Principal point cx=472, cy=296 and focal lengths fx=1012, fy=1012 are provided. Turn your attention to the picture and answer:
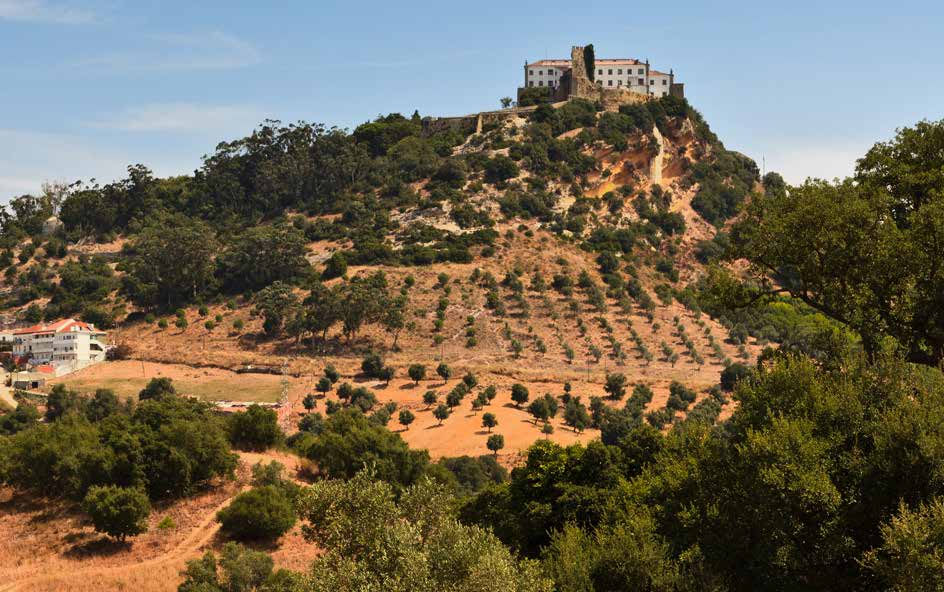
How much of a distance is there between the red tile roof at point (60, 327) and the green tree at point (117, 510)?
Answer: 46529 mm

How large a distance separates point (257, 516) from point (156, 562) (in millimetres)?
3326

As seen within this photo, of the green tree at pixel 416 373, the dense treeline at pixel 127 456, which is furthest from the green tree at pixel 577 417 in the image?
the dense treeline at pixel 127 456

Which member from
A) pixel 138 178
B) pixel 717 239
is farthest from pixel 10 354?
pixel 717 239

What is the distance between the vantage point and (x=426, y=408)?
6047cm

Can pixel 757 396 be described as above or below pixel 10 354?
above

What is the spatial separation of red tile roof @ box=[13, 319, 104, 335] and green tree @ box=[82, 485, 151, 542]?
153ft

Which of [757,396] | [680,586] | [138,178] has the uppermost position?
[138,178]

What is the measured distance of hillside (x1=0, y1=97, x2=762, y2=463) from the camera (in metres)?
69.2

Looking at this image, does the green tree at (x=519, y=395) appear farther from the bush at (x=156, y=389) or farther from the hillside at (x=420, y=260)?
the bush at (x=156, y=389)

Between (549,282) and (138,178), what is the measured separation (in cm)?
5131

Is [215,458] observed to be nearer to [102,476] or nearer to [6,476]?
[102,476]

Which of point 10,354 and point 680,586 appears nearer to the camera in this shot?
point 680,586

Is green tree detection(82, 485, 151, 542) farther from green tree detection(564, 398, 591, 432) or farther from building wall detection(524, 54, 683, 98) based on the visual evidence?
building wall detection(524, 54, 683, 98)

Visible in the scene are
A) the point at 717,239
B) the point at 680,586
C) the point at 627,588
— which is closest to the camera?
the point at 680,586
